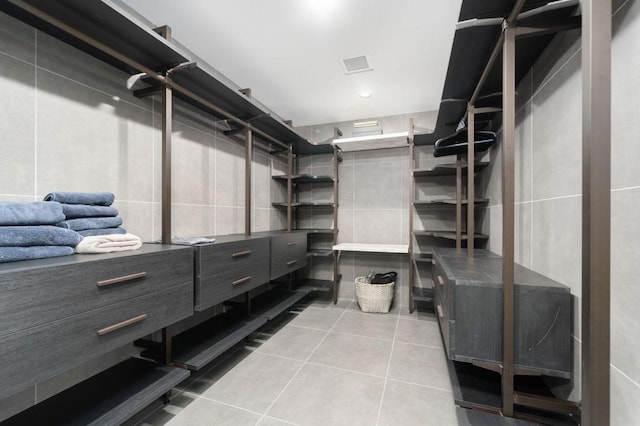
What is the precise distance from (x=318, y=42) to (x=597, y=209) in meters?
1.83

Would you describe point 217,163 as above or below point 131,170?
above

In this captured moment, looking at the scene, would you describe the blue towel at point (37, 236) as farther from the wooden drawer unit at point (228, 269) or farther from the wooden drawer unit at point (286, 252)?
the wooden drawer unit at point (286, 252)

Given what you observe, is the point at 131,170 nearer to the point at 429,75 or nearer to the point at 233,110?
the point at 233,110

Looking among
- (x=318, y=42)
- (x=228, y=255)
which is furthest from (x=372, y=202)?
(x=228, y=255)

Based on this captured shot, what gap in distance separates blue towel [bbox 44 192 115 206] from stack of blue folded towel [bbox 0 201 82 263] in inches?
5.4

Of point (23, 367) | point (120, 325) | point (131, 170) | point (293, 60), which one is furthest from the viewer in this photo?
point (293, 60)

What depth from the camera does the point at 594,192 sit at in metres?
0.68

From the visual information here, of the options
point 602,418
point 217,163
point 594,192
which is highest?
point 217,163

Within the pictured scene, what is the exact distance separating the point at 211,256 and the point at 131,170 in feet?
2.40

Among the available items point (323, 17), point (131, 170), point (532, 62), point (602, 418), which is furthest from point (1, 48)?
point (532, 62)

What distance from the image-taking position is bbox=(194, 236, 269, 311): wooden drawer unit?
150 centimetres

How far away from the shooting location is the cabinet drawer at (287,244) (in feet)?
7.54

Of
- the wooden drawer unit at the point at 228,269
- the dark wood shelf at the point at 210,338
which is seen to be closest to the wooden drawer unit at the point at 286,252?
the wooden drawer unit at the point at 228,269

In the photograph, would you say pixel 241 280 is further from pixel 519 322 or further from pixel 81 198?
pixel 519 322
